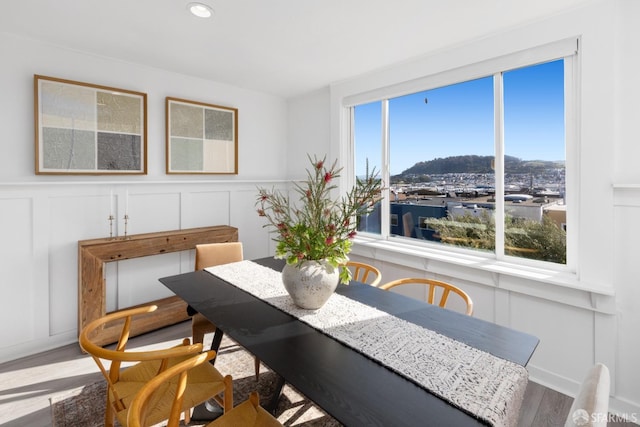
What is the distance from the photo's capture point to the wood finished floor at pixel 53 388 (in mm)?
2004

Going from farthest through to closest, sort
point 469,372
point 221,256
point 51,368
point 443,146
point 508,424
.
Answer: point 443,146 → point 221,256 → point 51,368 → point 469,372 → point 508,424

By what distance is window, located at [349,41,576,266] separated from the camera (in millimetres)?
2391

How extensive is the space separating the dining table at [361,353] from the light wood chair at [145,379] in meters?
0.26

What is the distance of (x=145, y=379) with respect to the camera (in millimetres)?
1602

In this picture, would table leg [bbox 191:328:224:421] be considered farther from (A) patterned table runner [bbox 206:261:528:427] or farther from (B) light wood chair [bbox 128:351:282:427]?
(A) patterned table runner [bbox 206:261:528:427]

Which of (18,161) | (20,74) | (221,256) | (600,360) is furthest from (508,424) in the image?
(20,74)

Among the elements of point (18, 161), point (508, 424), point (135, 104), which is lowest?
point (508, 424)

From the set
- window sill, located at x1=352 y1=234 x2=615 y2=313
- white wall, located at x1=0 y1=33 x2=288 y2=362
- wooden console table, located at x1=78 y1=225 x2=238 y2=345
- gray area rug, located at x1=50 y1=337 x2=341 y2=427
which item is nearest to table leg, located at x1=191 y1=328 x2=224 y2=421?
gray area rug, located at x1=50 y1=337 x2=341 y2=427

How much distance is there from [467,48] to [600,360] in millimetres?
2374

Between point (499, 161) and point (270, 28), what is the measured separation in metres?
2.03

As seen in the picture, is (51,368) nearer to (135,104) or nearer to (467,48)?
(135,104)

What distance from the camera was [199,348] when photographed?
143 cm

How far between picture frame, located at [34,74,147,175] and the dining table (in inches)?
68.8

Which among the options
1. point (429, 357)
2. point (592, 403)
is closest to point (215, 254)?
point (429, 357)
